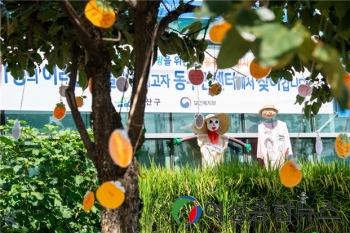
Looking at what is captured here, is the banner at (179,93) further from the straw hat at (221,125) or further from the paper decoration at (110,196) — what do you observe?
the paper decoration at (110,196)

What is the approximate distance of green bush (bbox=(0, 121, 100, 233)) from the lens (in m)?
3.87

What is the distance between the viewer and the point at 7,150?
4.03m

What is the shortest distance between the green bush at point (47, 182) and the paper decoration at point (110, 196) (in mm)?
2392

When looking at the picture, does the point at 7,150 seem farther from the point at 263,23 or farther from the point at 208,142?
the point at 263,23

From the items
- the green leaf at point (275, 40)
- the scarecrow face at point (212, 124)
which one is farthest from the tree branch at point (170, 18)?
the scarecrow face at point (212, 124)

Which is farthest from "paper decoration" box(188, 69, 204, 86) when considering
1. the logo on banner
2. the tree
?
the logo on banner

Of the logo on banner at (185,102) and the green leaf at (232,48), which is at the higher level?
the logo on banner at (185,102)

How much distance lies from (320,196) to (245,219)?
69 centimetres

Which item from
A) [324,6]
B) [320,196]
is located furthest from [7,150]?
[324,6]

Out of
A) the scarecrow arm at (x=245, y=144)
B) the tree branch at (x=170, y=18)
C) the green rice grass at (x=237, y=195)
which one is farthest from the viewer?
the scarecrow arm at (x=245, y=144)

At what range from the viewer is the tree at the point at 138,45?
2.64ft

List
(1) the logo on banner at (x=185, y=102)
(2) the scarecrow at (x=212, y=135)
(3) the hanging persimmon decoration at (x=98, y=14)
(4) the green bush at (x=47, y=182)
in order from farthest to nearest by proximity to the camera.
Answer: (1) the logo on banner at (x=185, y=102), (2) the scarecrow at (x=212, y=135), (4) the green bush at (x=47, y=182), (3) the hanging persimmon decoration at (x=98, y=14)

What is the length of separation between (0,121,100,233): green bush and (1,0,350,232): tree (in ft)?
4.54

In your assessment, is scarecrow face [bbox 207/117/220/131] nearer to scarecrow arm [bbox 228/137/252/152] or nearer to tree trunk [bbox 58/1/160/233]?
scarecrow arm [bbox 228/137/252/152]
